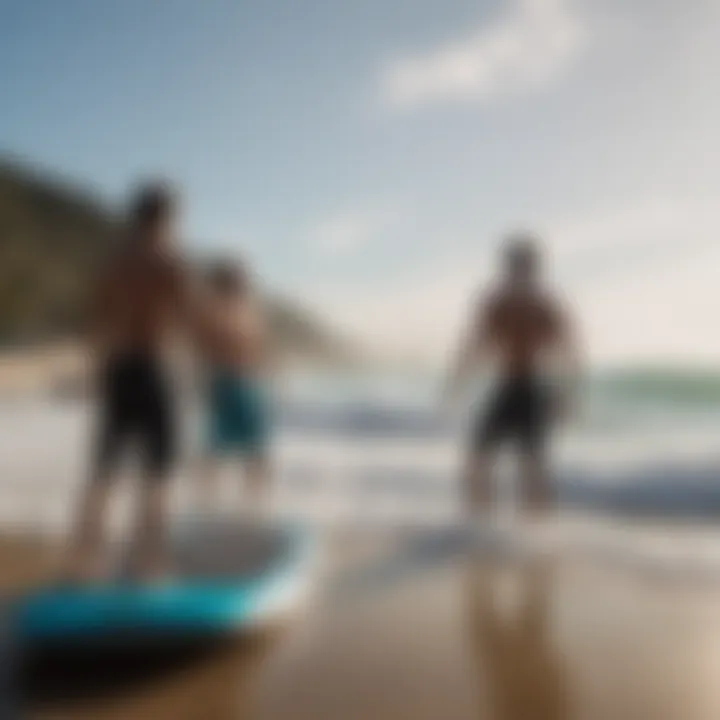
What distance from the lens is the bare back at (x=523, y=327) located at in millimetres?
3334

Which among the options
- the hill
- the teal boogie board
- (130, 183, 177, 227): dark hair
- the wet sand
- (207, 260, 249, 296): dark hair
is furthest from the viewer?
the hill

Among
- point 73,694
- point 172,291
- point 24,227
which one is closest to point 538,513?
point 172,291

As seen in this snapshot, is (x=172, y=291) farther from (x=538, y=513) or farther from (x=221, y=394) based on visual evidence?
(x=538, y=513)

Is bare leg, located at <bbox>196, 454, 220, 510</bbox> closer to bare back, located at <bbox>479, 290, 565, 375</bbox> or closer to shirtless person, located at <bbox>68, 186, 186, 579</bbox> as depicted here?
shirtless person, located at <bbox>68, 186, 186, 579</bbox>

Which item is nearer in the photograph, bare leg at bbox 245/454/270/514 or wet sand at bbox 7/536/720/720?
wet sand at bbox 7/536/720/720

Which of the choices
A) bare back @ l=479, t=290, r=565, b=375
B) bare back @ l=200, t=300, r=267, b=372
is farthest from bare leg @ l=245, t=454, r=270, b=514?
bare back @ l=479, t=290, r=565, b=375

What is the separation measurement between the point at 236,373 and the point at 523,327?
1149mm

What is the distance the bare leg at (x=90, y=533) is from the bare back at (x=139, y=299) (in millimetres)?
421

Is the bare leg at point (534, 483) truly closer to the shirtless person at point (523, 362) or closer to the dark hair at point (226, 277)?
the shirtless person at point (523, 362)

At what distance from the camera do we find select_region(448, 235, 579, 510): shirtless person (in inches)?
129

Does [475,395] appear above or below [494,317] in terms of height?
below

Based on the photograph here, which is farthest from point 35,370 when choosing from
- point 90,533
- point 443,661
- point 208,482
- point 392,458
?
point 443,661

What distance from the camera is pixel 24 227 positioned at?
1441cm

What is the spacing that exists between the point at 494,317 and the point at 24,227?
12.9 metres
